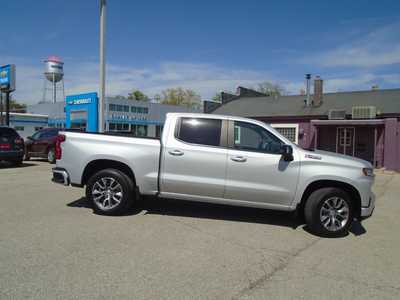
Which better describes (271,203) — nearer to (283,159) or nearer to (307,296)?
(283,159)

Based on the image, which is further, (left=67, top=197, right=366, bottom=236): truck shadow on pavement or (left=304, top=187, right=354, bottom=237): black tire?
(left=67, top=197, right=366, bottom=236): truck shadow on pavement

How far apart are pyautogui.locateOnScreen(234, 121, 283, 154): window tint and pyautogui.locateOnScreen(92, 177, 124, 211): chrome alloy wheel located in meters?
2.36

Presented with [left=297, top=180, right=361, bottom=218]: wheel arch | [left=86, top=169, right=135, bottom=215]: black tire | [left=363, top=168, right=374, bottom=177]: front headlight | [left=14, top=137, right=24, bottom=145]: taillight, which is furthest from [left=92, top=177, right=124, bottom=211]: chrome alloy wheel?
[left=14, top=137, right=24, bottom=145]: taillight

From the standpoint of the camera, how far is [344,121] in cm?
1817

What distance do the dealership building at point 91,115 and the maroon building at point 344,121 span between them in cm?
1242

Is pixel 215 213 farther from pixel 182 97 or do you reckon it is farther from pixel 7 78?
pixel 182 97

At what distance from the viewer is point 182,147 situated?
577 centimetres

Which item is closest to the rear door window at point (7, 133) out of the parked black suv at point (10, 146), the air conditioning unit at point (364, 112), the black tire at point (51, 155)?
the parked black suv at point (10, 146)

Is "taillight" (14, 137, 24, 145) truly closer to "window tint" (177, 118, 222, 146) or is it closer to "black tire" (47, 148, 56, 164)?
"black tire" (47, 148, 56, 164)

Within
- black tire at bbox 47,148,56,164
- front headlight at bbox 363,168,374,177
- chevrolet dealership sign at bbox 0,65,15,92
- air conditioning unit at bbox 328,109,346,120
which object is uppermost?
chevrolet dealership sign at bbox 0,65,15,92

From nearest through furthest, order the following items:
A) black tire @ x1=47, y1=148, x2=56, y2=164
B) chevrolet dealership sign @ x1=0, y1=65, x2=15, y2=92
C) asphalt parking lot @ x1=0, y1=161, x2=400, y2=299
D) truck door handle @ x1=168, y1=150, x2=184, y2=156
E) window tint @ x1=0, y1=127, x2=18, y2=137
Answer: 1. asphalt parking lot @ x1=0, y1=161, x2=400, y2=299
2. truck door handle @ x1=168, y1=150, x2=184, y2=156
3. window tint @ x1=0, y1=127, x2=18, y2=137
4. black tire @ x1=47, y1=148, x2=56, y2=164
5. chevrolet dealership sign @ x1=0, y1=65, x2=15, y2=92

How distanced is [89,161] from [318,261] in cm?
421

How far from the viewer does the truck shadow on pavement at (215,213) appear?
6.14 meters

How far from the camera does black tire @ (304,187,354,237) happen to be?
536 cm
